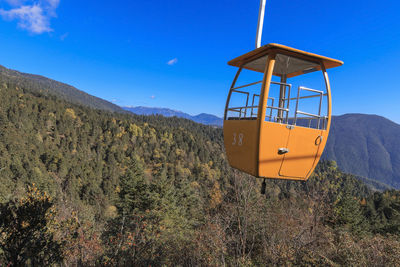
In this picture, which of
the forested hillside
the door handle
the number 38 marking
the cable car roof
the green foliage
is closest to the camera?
the cable car roof

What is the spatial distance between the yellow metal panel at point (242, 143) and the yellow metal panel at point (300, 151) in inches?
A: 20.8

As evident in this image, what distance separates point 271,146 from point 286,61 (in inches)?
62.6

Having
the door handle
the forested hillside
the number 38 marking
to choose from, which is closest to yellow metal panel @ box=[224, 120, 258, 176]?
the number 38 marking

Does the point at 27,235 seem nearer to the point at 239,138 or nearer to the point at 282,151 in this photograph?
the point at 239,138

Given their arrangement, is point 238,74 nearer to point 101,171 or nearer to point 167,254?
point 167,254

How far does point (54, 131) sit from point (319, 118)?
108 m

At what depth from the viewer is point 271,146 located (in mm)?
3219

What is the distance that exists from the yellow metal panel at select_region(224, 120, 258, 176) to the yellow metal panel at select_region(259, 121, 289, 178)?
10 centimetres

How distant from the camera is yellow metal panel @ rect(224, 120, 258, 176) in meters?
3.28

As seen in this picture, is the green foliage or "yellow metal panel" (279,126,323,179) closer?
"yellow metal panel" (279,126,323,179)

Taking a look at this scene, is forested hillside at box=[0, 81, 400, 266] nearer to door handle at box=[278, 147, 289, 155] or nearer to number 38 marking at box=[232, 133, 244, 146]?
number 38 marking at box=[232, 133, 244, 146]

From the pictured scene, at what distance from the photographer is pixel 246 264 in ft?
30.6

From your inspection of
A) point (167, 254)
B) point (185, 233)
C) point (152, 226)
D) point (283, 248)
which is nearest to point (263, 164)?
point (283, 248)

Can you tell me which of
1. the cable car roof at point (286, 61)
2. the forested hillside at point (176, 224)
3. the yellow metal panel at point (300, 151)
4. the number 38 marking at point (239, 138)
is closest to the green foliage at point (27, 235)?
the forested hillside at point (176, 224)
